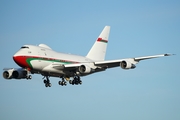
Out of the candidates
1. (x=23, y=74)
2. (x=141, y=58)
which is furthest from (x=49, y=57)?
(x=141, y=58)

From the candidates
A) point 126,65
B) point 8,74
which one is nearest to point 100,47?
point 126,65

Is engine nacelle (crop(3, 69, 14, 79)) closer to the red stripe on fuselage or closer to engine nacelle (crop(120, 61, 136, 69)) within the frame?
the red stripe on fuselage

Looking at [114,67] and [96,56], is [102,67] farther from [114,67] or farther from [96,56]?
[96,56]

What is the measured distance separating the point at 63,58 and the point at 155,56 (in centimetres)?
1622

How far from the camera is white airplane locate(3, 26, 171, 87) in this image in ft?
276

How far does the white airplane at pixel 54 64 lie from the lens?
276ft

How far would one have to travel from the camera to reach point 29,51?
8444cm

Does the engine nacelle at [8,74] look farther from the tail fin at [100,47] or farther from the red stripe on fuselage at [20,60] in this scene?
the tail fin at [100,47]

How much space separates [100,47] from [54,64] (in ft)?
64.7

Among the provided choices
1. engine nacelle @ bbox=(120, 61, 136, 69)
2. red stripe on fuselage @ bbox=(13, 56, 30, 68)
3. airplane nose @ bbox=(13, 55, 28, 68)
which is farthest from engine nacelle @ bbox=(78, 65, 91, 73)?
airplane nose @ bbox=(13, 55, 28, 68)

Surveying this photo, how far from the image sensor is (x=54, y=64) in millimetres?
86875

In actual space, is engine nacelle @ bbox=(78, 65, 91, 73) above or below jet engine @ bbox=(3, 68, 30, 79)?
above

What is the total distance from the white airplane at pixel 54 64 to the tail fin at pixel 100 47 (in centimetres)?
683

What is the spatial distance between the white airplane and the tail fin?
683 cm
